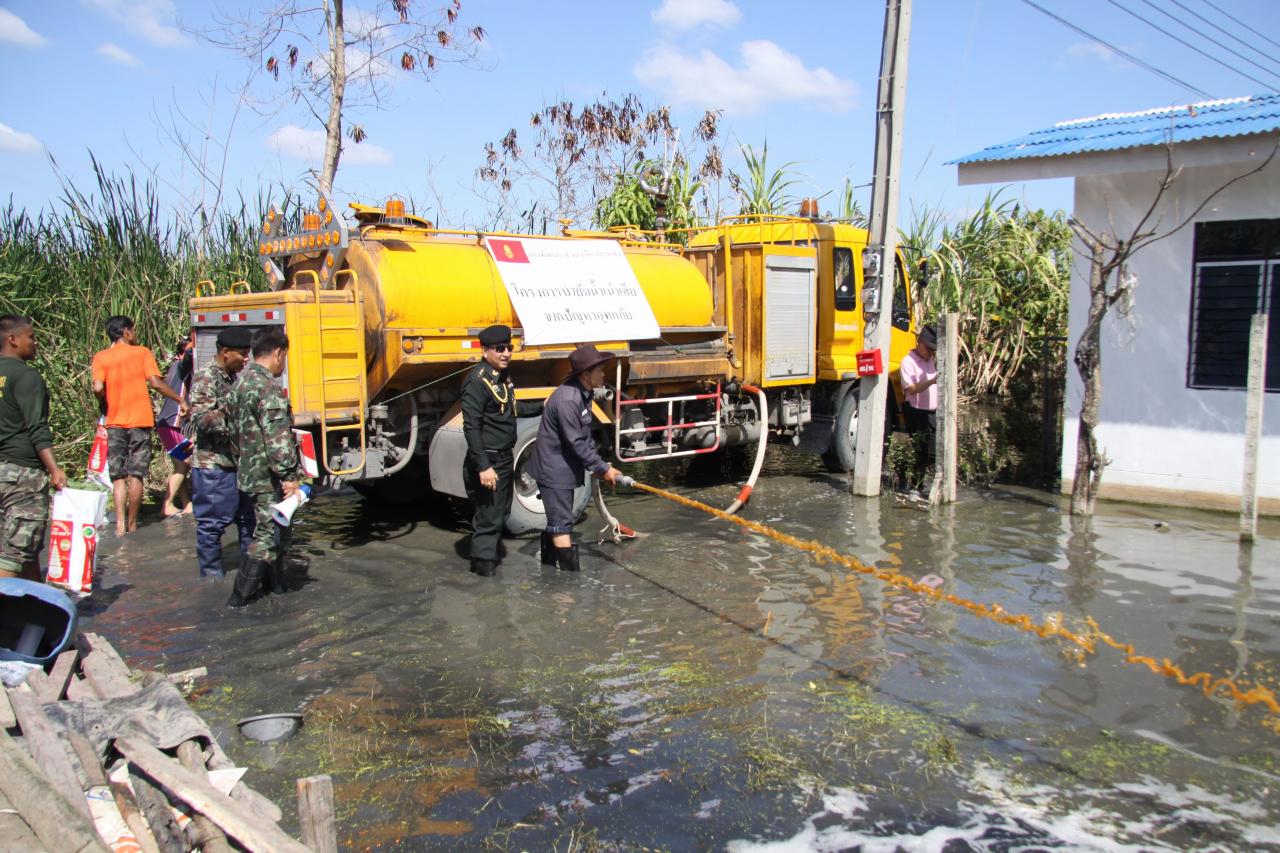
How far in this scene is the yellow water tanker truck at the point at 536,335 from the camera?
290 inches

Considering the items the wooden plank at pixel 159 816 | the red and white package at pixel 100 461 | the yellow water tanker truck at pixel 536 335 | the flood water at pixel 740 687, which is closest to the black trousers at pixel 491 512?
the flood water at pixel 740 687

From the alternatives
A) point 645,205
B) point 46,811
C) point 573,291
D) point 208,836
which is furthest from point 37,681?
point 645,205

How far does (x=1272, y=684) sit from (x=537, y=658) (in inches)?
154

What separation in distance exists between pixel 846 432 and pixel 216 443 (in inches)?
280

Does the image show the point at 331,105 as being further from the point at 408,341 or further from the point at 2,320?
the point at 2,320

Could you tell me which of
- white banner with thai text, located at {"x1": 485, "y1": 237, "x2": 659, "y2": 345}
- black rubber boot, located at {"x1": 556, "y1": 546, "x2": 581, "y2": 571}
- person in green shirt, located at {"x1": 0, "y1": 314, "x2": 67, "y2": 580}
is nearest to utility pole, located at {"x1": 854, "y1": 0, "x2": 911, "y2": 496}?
white banner with thai text, located at {"x1": 485, "y1": 237, "x2": 659, "y2": 345}

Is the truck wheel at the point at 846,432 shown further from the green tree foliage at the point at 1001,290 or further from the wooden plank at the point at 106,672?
the wooden plank at the point at 106,672

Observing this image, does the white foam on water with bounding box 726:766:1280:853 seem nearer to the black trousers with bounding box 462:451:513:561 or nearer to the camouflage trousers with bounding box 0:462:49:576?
the black trousers with bounding box 462:451:513:561

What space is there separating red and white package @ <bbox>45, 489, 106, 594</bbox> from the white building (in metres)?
8.33

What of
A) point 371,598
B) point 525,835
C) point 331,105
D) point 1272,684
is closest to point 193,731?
point 525,835

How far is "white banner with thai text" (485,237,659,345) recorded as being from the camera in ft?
26.6

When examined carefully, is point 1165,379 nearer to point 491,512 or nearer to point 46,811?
point 491,512

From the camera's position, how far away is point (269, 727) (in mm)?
4289

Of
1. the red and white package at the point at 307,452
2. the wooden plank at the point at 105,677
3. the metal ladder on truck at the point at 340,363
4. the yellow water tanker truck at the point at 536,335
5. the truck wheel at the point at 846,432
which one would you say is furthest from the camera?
the truck wheel at the point at 846,432
